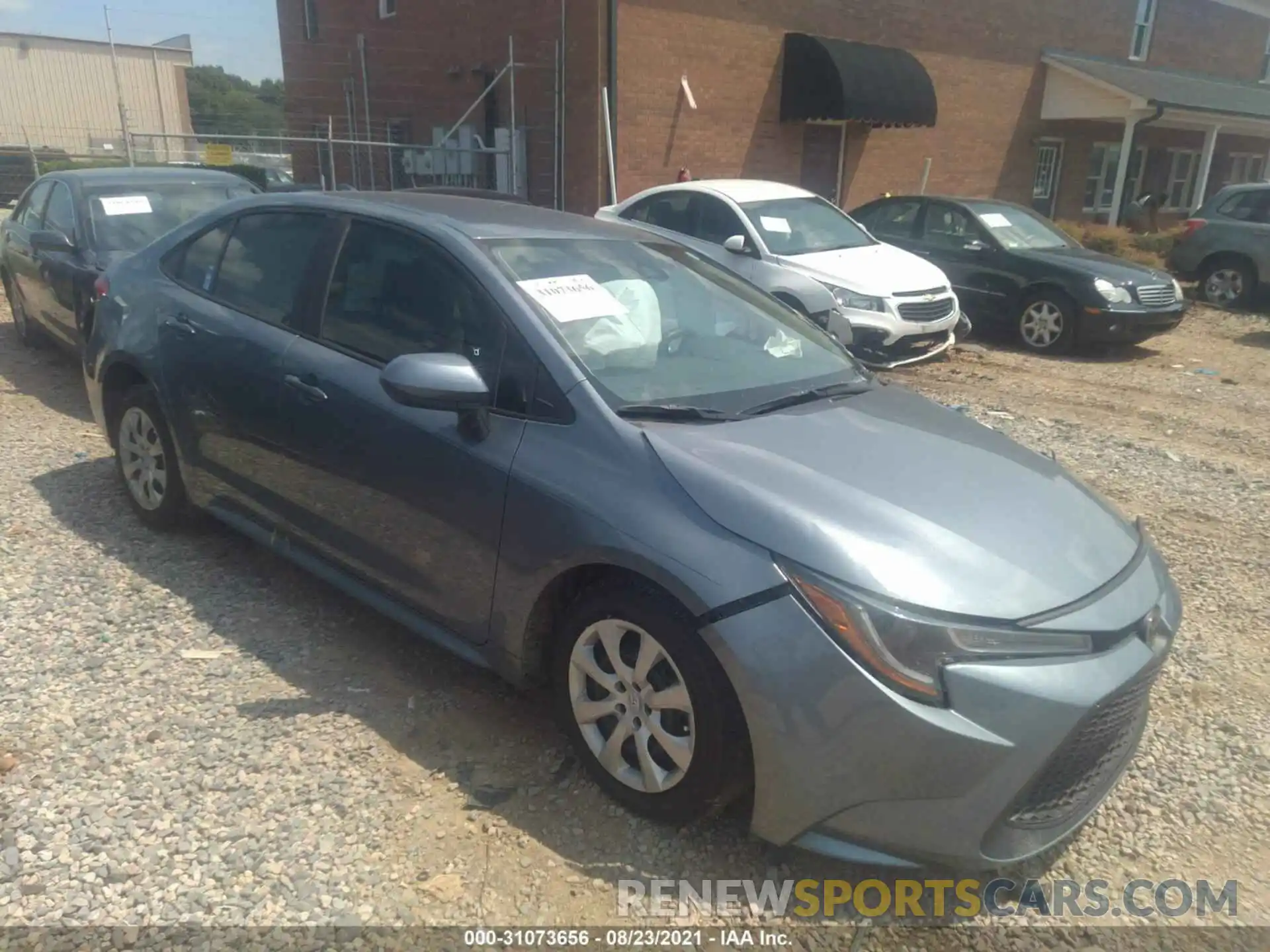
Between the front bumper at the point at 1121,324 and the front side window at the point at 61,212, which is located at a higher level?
the front side window at the point at 61,212

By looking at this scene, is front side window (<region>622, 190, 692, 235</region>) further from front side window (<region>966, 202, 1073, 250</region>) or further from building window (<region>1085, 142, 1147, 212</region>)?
building window (<region>1085, 142, 1147, 212</region>)

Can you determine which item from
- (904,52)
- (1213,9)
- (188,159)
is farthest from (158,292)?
(1213,9)

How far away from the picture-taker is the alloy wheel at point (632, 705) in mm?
2553

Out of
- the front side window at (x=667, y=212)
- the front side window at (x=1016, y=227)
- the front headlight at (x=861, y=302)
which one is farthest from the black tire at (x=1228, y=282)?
the front side window at (x=667, y=212)

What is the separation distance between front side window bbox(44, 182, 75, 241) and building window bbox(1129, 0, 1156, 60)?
75.2 feet

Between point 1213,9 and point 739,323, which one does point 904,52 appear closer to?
point 1213,9

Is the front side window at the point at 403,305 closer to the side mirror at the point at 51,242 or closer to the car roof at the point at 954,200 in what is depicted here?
the side mirror at the point at 51,242

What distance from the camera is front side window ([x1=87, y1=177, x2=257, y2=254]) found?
679 centimetres

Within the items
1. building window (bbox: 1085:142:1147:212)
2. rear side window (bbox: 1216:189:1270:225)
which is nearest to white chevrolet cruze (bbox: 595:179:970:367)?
rear side window (bbox: 1216:189:1270:225)

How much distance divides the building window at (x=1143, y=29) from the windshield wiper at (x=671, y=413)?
2413 cm

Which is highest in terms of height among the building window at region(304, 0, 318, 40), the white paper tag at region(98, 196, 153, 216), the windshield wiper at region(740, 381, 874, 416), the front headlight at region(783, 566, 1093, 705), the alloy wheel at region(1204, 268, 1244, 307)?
the building window at region(304, 0, 318, 40)

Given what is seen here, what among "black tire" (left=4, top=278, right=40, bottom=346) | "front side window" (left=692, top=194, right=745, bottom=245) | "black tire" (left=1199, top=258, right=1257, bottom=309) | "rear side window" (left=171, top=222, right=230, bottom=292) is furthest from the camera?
"black tire" (left=1199, top=258, right=1257, bottom=309)

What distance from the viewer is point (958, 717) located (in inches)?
88.0

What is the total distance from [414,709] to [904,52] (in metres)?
16.7
